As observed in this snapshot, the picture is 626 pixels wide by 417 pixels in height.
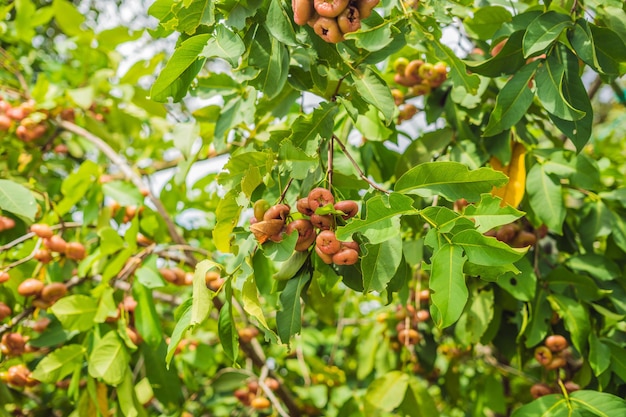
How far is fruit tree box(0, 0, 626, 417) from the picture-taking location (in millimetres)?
885

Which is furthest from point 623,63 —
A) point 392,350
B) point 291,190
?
point 392,350

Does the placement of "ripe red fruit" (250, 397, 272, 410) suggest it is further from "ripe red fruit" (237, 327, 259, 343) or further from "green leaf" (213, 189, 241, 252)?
"green leaf" (213, 189, 241, 252)

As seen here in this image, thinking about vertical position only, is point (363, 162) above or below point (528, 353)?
above

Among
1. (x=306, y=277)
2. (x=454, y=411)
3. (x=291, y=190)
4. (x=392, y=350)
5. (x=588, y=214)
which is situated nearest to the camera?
(x=306, y=277)

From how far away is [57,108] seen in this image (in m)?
2.15

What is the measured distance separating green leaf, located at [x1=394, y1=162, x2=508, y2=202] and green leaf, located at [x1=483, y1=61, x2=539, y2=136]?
0.91ft

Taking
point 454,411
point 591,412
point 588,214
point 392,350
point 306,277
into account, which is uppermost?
point 306,277

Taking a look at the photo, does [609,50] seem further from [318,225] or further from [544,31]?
[318,225]

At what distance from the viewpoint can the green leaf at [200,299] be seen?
2.86 ft

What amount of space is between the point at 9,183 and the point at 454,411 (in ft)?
7.05

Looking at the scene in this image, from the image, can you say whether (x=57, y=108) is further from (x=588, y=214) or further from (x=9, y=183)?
(x=588, y=214)

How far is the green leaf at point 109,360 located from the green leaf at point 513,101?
102 centimetres

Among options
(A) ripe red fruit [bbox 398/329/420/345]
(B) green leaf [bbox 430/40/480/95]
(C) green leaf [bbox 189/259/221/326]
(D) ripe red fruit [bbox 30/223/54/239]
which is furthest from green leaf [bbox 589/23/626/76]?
(D) ripe red fruit [bbox 30/223/54/239]

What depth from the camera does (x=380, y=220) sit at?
81 cm
